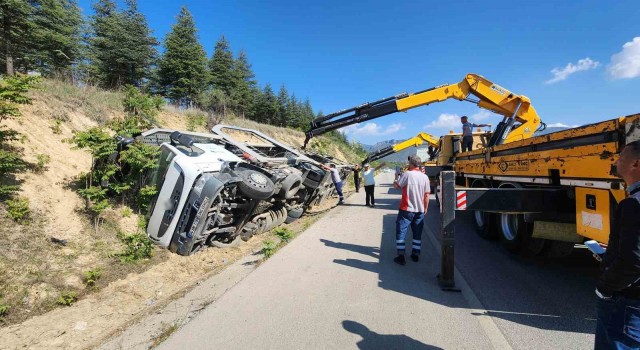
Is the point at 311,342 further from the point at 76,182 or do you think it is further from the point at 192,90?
the point at 192,90

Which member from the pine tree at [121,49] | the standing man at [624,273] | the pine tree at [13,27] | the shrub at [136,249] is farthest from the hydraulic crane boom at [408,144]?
the pine tree at [121,49]

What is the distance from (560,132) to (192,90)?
88.7 ft

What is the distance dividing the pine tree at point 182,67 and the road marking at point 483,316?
1012 inches

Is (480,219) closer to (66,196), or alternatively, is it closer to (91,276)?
(91,276)

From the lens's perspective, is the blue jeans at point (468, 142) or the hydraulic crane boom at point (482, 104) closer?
the hydraulic crane boom at point (482, 104)

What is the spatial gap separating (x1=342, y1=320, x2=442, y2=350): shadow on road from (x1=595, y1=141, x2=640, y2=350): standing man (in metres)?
1.36

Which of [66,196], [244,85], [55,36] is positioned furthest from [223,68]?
[66,196]

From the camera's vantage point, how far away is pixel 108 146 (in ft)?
20.2

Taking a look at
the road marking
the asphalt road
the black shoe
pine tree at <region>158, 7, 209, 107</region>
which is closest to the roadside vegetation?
the asphalt road

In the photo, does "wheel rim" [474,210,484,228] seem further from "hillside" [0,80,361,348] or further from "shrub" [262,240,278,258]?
"hillside" [0,80,361,348]

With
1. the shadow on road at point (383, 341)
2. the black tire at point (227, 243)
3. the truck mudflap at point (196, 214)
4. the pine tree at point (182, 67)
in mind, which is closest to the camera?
the shadow on road at point (383, 341)

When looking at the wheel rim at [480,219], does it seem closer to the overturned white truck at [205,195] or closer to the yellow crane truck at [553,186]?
the yellow crane truck at [553,186]

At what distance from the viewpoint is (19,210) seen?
5.17 metres

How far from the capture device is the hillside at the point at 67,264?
11.8ft
